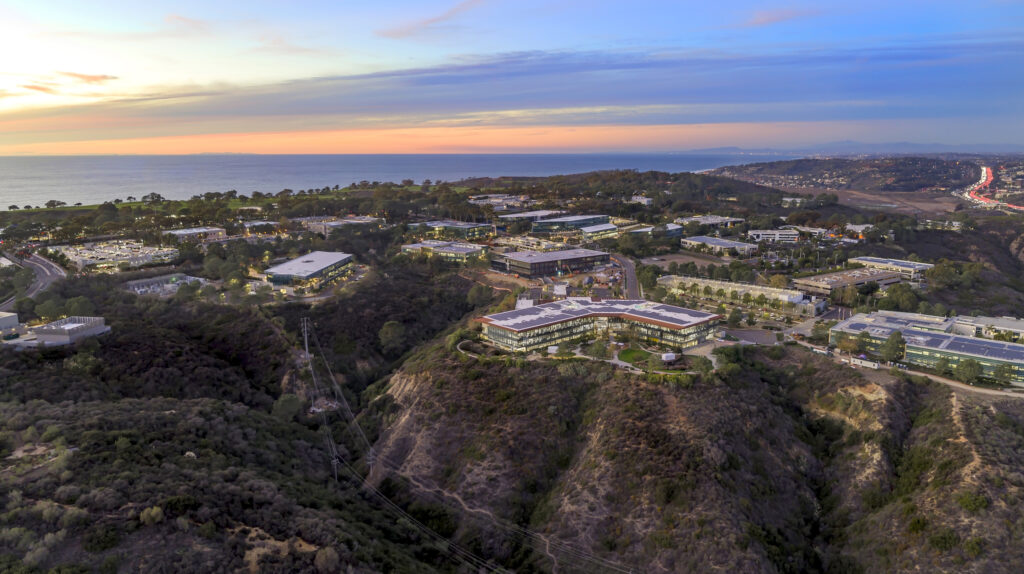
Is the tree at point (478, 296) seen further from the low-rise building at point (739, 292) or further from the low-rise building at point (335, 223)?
the low-rise building at point (335, 223)

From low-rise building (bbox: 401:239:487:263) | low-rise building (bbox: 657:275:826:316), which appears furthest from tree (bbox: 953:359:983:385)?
low-rise building (bbox: 401:239:487:263)

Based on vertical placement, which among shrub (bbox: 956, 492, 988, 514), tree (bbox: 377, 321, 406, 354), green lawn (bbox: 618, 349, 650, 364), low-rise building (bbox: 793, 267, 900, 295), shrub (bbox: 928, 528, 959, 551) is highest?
low-rise building (bbox: 793, 267, 900, 295)

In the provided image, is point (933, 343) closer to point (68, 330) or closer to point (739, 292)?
point (739, 292)

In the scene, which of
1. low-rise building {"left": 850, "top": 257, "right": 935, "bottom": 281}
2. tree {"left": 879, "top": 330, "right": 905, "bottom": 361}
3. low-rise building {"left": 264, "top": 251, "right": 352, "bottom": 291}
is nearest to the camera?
tree {"left": 879, "top": 330, "right": 905, "bottom": 361}

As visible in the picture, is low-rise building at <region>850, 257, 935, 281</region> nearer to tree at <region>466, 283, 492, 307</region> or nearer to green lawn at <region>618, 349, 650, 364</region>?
green lawn at <region>618, 349, 650, 364</region>

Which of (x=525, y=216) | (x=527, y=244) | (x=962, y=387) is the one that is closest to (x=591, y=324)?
(x=962, y=387)

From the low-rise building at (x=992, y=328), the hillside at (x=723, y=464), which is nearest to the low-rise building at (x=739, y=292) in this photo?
the low-rise building at (x=992, y=328)

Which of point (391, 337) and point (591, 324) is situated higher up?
point (591, 324)
